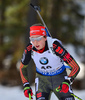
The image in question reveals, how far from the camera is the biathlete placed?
3.17m

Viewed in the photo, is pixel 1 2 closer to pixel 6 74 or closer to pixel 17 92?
pixel 6 74

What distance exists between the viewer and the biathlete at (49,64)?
10.4 feet

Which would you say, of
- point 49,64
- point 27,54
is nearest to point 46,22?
point 27,54

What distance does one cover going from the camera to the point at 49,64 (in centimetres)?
339

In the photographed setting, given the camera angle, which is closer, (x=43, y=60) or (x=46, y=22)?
(x=43, y=60)

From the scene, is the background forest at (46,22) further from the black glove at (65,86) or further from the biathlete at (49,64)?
the black glove at (65,86)

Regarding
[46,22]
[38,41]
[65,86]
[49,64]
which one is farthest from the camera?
[46,22]

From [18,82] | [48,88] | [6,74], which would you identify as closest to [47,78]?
[48,88]

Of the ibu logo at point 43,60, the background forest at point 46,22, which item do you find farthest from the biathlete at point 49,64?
the background forest at point 46,22

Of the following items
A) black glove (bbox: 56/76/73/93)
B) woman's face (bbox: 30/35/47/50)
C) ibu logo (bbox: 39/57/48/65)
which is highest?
woman's face (bbox: 30/35/47/50)

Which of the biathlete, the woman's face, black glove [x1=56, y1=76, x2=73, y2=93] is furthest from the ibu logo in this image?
black glove [x1=56, y1=76, x2=73, y2=93]

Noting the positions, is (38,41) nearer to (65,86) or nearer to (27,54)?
(27,54)

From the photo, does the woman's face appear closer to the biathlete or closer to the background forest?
the biathlete

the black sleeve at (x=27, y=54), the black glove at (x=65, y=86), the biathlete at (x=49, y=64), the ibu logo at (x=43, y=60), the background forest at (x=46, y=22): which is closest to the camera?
the black glove at (x=65, y=86)
